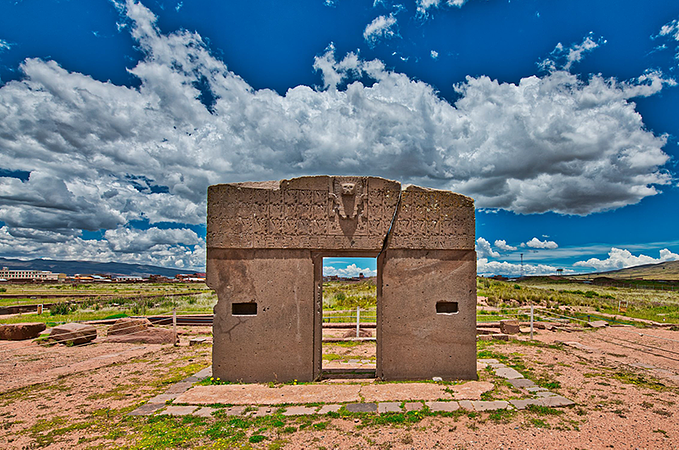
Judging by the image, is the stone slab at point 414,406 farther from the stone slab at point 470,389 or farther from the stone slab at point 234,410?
the stone slab at point 234,410

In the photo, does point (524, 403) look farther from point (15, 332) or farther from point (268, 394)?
point (15, 332)

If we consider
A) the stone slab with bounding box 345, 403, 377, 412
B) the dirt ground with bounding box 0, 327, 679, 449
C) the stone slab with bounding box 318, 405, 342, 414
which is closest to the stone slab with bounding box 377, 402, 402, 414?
the stone slab with bounding box 345, 403, 377, 412

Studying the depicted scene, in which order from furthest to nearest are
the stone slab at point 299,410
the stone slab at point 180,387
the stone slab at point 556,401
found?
the stone slab at point 180,387, the stone slab at point 556,401, the stone slab at point 299,410

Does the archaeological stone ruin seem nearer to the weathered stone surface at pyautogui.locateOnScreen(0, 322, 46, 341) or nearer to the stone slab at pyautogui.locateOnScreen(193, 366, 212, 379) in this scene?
the stone slab at pyautogui.locateOnScreen(193, 366, 212, 379)

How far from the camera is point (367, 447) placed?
4441mm

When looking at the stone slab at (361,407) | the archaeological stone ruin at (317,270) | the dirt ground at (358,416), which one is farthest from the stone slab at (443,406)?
the archaeological stone ruin at (317,270)

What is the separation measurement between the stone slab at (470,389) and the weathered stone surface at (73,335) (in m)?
11.8

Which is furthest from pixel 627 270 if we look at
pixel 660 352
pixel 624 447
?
pixel 624 447

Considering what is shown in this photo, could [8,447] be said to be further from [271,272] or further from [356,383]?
[356,383]

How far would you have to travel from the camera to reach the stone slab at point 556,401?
5727 millimetres

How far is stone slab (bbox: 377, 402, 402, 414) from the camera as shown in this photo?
5465 mm

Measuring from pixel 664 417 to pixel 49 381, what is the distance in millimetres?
11011

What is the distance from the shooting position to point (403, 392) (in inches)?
242

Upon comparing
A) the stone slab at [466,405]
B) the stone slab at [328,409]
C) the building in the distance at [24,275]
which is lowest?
the building in the distance at [24,275]
